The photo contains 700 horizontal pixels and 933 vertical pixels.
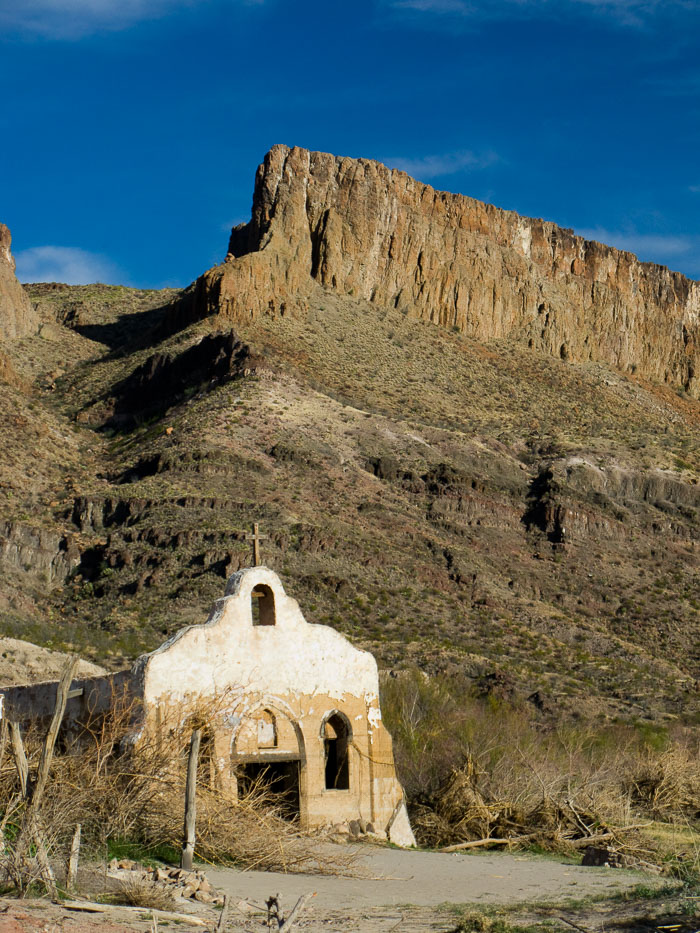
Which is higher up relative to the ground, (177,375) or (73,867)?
(177,375)

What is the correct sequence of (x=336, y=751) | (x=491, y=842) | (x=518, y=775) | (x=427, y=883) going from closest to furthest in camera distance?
1. (x=427, y=883)
2. (x=336, y=751)
3. (x=491, y=842)
4. (x=518, y=775)

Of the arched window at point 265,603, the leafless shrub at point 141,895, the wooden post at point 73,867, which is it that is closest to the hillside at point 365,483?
the arched window at point 265,603

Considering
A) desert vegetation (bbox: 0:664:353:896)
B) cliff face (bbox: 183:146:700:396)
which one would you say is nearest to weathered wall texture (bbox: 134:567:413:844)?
desert vegetation (bbox: 0:664:353:896)

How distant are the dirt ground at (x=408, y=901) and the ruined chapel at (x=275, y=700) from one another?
1359 mm

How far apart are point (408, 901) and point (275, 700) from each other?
16.3 feet

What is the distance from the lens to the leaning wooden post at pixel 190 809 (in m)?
15.8

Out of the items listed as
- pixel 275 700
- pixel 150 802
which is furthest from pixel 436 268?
pixel 150 802

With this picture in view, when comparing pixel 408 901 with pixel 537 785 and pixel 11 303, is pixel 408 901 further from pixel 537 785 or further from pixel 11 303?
pixel 11 303

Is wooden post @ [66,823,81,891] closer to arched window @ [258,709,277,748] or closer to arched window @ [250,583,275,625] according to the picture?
arched window @ [258,709,277,748]

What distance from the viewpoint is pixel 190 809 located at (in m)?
15.9

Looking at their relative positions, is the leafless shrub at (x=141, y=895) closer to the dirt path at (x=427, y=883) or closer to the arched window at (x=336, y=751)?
the dirt path at (x=427, y=883)

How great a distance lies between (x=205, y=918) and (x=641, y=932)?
14.2 feet

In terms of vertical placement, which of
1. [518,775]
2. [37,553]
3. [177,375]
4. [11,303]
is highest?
[11,303]

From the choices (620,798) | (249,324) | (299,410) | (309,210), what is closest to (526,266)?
(309,210)
